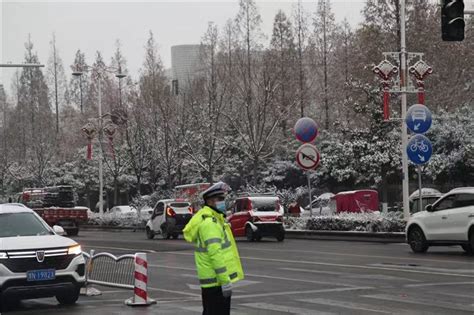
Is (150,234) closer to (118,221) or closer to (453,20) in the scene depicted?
(118,221)

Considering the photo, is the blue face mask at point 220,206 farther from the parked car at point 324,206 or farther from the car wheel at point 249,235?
the parked car at point 324,206

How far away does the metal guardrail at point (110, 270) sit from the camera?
1355 cm

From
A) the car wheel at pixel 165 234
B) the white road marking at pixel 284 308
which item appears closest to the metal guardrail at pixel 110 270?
the white road marking at pixel 284 308

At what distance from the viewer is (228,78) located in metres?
50.2

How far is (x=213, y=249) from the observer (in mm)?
7102

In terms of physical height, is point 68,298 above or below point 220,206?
below

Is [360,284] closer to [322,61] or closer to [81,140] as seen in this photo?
[322,61]

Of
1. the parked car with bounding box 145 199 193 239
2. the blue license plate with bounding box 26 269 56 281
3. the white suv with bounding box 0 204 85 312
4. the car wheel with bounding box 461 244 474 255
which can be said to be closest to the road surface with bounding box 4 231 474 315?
the car wheel with bounding box 461 244 474 255

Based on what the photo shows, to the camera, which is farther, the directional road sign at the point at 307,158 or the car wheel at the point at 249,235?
the car wheel at the point at 249,235

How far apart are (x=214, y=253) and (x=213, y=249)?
0.04m

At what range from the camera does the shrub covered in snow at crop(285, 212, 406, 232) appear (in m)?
25.8

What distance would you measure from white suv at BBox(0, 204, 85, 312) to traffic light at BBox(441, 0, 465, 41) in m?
9.16

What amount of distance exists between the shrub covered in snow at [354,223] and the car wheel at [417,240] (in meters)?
4.93

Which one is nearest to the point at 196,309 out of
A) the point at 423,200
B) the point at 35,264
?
the point at 35,264
